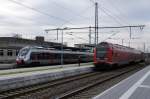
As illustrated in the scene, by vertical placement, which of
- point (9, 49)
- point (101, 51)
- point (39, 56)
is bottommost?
point (39, 56)

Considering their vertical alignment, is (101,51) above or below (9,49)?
below

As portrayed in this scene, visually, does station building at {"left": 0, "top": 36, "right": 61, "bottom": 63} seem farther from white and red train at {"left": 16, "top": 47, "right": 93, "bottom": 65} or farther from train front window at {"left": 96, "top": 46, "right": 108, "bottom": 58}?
train front window at {"left": 96, "top": 46, "right": 108, "bottom": 58}

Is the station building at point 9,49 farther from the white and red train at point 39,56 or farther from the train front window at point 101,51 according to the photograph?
the train front window at point 101,51

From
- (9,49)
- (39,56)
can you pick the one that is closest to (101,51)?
(39,56)

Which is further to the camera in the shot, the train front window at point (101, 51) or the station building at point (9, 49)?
the station building at point (9, 49)

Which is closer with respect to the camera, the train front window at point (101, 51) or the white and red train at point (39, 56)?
the train front window at point (101, 51)

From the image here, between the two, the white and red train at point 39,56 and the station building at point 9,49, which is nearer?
the white and red train at point 39,56

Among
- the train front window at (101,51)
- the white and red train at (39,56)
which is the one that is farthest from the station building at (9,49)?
the train front window at (101,51)

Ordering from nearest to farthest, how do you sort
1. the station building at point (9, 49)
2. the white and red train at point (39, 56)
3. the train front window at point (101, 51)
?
1. the train front window at point (101, 51)
2. the white and red train at point (39, 56)
3. the station building at point (9, 49)

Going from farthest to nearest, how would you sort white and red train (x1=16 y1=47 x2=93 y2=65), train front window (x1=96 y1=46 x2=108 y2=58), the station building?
the station building < white and red train (x1=16 y1=47 x2=93 y2=65) < train front window (x1=96 y1=46 x2=108 y2=58)

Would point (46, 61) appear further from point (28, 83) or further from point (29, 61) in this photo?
point (28, 83)

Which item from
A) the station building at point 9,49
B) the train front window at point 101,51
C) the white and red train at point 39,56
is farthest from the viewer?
the station building at point 9,49

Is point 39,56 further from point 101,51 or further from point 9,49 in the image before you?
point 9,49

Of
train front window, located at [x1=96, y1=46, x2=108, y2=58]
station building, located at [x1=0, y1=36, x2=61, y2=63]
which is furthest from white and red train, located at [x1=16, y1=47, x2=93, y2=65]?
station building, located at [x1=0, y1=36, x2=61, y2=63]
